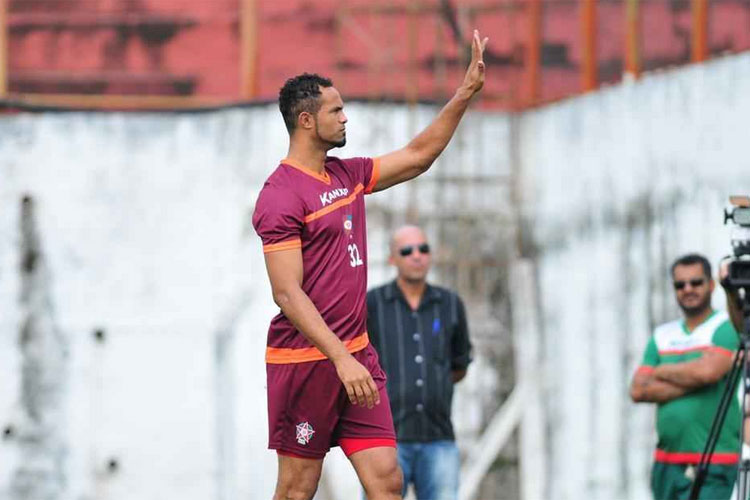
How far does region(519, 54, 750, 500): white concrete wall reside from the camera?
9.88m

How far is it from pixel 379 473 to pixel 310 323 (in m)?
0.67

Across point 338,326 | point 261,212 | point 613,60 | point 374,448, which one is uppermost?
point 613,60

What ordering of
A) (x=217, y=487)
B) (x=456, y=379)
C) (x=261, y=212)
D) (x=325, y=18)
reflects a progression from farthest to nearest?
(x=325, y=18) → (x=217, y=487) → (x=456, y=379) → (x=261, y=212)

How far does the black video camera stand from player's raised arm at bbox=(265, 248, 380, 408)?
173 centimetres

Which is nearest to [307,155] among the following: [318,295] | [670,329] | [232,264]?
[318,295]

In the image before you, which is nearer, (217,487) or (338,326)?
(338,326)

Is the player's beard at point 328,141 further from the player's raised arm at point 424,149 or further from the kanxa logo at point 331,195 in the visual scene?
the player's raised arm at point 424,149

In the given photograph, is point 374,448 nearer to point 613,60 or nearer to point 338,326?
point 338,326

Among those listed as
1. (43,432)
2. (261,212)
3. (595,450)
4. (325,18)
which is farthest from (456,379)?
(325,18)

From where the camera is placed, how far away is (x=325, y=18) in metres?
13.9

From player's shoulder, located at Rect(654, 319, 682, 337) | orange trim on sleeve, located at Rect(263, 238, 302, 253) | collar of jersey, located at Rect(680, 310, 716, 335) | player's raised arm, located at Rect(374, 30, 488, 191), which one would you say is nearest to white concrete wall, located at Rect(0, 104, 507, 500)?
player's shoulder, located at Rect(654, 319, 682, 337)

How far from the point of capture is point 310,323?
6.20m

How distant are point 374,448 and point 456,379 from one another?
2813mm

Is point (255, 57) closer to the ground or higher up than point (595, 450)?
higher up
